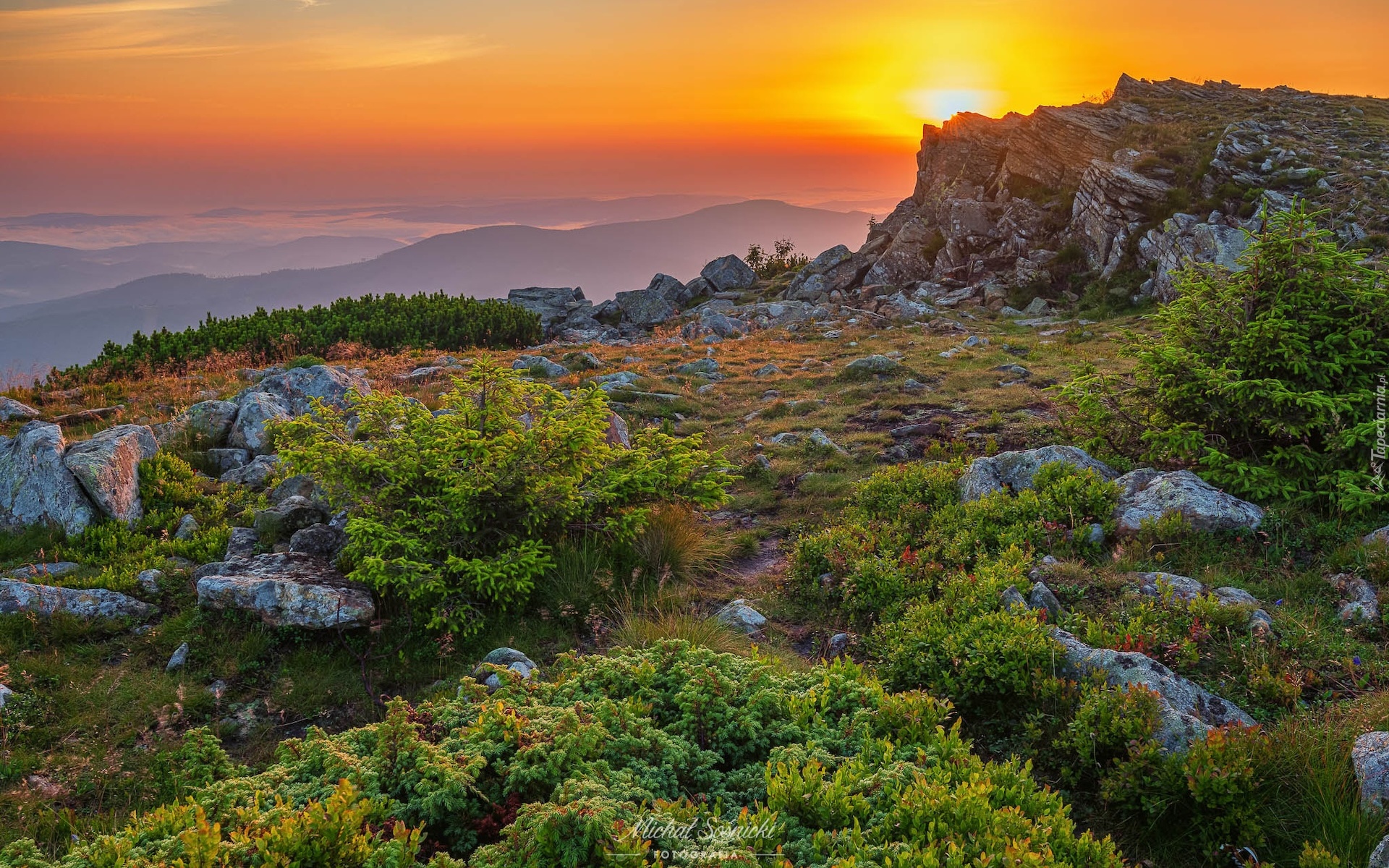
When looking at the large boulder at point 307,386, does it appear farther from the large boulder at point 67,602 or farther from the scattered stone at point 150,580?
the large boulder at point 67,602

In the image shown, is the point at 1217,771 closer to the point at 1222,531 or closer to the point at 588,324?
the point at 1222,531

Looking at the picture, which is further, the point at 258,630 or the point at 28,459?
the point at 28,459

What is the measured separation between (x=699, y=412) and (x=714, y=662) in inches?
486

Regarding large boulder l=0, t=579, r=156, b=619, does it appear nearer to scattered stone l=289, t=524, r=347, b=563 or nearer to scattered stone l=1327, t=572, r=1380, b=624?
scattered stone l=289, t=524, r=347, b=563

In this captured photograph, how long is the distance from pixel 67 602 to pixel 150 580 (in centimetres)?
75

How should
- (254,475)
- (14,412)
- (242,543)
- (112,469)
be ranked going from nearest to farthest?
(242,543), (112,469), (254,475), (14,412)

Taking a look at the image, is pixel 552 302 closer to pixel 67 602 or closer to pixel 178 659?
pixel 67 602

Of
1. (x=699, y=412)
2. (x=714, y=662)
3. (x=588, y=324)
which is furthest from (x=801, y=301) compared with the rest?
(x=714, y=662)

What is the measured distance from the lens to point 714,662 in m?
5.41

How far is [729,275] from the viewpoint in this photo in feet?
183

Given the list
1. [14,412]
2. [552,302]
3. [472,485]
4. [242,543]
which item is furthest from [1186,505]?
[552,302]

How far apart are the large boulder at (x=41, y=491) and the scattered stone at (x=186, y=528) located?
1004 mm

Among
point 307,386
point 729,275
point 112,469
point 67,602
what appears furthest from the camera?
point 729,275

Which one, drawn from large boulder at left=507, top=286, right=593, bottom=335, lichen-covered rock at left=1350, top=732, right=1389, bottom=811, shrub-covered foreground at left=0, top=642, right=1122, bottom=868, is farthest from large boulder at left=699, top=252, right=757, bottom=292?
lichen-covered rock at left=1350, top=732, right=1389, bottom=811
